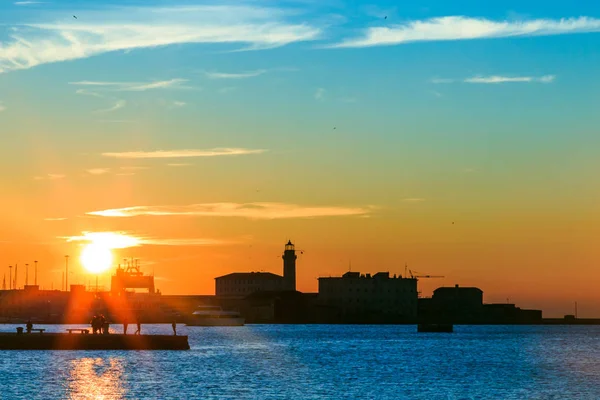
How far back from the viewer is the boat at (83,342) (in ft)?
339

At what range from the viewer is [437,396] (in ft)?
249

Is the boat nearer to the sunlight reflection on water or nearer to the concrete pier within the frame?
the concrete pier

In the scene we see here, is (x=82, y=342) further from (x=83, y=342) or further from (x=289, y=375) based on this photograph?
(x=289, y=375)

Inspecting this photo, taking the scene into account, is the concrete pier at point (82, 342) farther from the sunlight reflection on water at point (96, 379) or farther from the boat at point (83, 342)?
the sunlight reflection on water at point (96, 379)

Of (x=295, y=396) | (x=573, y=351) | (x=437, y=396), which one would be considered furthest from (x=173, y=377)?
(x=573, y=351)

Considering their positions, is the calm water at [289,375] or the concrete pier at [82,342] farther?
the concrete pier at [82,342]

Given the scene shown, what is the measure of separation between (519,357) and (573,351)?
23299mm

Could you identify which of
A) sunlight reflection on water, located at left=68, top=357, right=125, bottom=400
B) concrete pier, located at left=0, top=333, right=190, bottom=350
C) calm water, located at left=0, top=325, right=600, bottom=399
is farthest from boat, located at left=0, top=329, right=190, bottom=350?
sunlight reflection on water, located at left=68, top=357, right=125, bottom=400

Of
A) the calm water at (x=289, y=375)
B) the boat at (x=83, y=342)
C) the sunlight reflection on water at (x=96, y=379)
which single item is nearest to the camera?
the sunlight reflection on water at (x=96, y=379)

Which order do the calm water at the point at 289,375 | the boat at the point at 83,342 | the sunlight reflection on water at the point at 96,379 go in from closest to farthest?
the sunlight reflection on water at the point at 96,379
the calm water at the point at 289,375
the boat at the point at 83,342

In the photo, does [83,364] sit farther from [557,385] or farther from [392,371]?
[557,385]

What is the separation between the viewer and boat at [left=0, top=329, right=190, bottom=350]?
339ft

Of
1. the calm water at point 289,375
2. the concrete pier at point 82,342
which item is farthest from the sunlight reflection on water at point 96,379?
the concrete pier at point 82,342

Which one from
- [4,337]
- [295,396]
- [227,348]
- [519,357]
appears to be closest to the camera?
[295,396]
